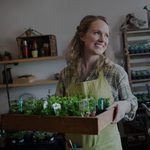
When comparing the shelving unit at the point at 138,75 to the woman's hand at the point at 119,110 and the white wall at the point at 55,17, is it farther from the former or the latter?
the woman's hand at the point at 119,110

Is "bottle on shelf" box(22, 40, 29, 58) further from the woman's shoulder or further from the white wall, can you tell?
the woman's shoulder

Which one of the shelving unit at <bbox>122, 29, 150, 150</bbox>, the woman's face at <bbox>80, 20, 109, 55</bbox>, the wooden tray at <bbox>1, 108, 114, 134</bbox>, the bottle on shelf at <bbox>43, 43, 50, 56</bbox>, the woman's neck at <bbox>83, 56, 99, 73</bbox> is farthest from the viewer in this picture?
the bottle on shelf at <bbox>43, 43, 50, 56</bbox>

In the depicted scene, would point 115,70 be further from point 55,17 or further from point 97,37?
point 55,17

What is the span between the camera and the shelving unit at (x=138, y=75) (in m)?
3.60

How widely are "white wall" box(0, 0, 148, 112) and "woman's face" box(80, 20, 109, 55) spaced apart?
98.3 inches

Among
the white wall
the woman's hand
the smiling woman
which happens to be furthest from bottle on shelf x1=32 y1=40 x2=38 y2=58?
the woman's hand

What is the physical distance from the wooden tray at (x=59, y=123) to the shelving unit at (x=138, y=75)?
260cm

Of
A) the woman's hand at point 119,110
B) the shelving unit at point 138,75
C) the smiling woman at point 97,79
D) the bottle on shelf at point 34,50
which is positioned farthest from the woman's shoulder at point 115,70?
the bottle on shelf at point 34,50

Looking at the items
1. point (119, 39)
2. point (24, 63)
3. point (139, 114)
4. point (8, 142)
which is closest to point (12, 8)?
point (24, 63)

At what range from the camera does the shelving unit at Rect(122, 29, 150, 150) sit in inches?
142

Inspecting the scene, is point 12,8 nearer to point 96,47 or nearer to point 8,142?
point 8,142

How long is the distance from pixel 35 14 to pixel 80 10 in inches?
23.5

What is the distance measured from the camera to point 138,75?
3.62m

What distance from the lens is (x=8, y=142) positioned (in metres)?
3.41
